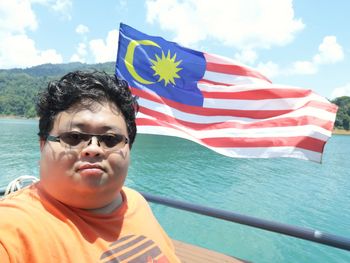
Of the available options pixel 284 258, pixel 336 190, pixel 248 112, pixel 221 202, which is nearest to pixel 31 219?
pixel 248 112

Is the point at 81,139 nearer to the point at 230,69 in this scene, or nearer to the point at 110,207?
the point at 110,207

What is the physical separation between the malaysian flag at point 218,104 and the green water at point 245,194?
5.98 m

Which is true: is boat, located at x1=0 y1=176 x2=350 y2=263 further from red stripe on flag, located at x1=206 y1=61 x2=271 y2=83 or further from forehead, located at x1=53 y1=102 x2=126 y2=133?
red stripe on flag, located at x1=206 y1=61 x2=271 y2=83

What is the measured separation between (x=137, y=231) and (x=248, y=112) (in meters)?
1.96

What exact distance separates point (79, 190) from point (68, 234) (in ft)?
0.42

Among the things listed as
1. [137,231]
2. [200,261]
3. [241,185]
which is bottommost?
[241,185]

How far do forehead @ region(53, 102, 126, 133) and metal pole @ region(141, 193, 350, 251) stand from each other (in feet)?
4.48

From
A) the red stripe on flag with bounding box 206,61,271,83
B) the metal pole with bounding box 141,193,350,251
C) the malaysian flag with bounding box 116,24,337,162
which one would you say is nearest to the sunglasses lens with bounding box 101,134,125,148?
the metal pole with bounding box 141,193,350,251

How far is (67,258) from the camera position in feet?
3.19

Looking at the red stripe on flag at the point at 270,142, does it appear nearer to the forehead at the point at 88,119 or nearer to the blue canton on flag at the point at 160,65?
the blue canton on flag at the point at 160,65

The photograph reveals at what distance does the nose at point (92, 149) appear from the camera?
104 cm

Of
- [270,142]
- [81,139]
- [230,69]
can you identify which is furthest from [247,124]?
[81,139]

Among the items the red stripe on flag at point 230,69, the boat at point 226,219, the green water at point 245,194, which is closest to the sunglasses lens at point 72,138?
the boat at point 226,219

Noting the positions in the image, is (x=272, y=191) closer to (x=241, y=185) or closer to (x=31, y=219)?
(x=241, y=185)
